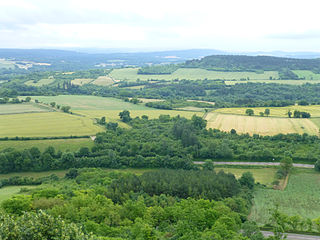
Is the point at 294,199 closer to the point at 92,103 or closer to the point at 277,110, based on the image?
the point at 277,110

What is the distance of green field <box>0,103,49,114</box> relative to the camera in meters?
113

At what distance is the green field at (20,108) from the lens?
370 feet

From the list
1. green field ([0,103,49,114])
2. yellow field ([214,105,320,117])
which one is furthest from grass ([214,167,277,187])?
green field ([0,103,49,114])

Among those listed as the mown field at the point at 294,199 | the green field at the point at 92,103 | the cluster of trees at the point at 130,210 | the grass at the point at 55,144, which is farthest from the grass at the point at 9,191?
the green field at the point at 92,103

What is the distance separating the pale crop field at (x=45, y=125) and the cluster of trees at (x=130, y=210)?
27.0 meters

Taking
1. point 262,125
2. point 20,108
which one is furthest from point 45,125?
point 262,125

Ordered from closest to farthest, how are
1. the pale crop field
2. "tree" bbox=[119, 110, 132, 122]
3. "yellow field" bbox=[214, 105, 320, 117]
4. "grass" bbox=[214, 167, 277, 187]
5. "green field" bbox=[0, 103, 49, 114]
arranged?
"grass" bbox=[214, 167, 277, 187]
the pale crop field
"tree" bbox=[119, 110, 132, 122]
"green field" bbox=[0, 103, 49, 114]
"yellow field" bbox=[214, 105, 320, 117]

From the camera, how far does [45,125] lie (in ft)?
312

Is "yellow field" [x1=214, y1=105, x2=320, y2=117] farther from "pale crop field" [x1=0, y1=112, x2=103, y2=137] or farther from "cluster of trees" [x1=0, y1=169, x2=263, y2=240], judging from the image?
"cluster of trees" [x1=0, y1=169, x2=263, y2=240]

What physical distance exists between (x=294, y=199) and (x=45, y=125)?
74174 mm

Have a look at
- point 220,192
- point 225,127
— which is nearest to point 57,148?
point 220,192

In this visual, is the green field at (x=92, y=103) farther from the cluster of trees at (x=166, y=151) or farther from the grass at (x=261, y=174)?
the grass at (x=261, y=174)

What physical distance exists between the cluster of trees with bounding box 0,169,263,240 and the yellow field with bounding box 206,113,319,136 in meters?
39.2

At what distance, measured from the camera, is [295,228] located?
144 ft
